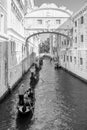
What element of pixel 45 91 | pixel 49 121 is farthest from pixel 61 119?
pixel 45 91

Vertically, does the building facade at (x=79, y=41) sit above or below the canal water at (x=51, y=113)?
above

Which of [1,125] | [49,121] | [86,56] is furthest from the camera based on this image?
[86,56]

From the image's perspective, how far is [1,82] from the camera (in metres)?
14.9

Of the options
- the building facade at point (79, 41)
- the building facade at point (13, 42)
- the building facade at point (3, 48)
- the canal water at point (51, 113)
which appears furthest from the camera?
the building facade at point (79, 41)

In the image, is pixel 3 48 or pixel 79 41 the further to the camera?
pixel 79 41

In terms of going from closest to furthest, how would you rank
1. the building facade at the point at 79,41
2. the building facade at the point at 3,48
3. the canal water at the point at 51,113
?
the canal water at the point at 51,113 < the building facade at the point at 3,48 < the building facade at the point at 79,41

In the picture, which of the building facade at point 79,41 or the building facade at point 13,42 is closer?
the building facade at point 13,42

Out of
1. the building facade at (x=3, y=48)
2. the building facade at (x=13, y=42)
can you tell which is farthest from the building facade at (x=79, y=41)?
the building facade at (x=3, y=48)

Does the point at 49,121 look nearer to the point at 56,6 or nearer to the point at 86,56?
the point at 86,56

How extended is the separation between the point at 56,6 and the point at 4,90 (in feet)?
67.9

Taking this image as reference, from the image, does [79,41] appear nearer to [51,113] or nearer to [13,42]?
[13,42]

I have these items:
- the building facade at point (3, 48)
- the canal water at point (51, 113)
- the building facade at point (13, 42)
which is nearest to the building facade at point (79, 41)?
the canal water at point (51, 113)

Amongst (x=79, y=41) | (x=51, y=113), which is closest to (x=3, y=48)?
(x=51, y=113)

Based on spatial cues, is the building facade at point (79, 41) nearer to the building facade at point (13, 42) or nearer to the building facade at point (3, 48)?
the building facade at point (13, 42)
